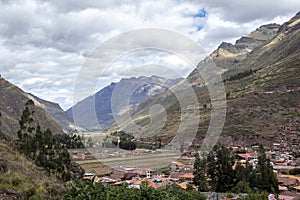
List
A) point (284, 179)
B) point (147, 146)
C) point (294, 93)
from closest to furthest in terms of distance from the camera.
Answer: point (284, 179) < point (147, 146) < point (294, 93)

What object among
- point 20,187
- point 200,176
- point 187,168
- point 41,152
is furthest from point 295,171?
point 20,187

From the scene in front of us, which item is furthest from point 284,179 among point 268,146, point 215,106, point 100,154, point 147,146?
point 215,106

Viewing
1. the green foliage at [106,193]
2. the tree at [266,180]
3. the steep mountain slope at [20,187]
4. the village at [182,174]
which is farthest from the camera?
the village at [182,174]

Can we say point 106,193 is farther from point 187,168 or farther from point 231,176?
point 187,168

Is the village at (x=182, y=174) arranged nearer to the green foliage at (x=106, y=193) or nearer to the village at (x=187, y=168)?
the village at (x=187, y=168)

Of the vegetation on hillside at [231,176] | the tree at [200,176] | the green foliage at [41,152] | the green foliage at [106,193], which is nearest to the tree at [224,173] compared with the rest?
the vegetation on hillside at [231,176]

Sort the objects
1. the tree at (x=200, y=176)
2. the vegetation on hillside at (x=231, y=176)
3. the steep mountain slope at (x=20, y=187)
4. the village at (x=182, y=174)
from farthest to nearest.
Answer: the village at (x=182, y=174) → the tree at (x=200, y=176) → the vegetation on hillside at (x=231, y=176) → the steep mountain slope at (x=20, y=187)

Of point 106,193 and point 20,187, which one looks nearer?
point 106,193

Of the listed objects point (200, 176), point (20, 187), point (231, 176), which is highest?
point (20, 187)

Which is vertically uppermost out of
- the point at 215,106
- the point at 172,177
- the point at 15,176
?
the point at 215,106

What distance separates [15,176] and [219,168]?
61.7 feet

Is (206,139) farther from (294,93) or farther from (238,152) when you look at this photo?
(294,93)

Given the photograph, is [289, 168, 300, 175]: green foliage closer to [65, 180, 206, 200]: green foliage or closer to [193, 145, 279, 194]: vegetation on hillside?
[193, 145, 279, 194]: vegetation on hillside

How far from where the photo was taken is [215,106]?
7206cm
